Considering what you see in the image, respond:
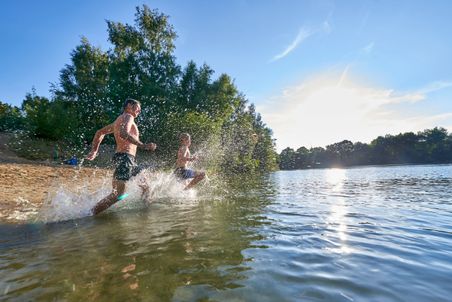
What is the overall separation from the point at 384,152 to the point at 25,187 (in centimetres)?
14263

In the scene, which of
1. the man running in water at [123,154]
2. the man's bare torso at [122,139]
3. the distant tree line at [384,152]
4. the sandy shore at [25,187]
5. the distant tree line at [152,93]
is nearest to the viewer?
→ the man running in water at [123,154]

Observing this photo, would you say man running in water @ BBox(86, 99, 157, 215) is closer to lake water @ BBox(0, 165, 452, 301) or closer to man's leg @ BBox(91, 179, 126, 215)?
man's leg @ BBox(91, 179, 126, 215)

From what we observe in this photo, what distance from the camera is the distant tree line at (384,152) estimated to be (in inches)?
4353

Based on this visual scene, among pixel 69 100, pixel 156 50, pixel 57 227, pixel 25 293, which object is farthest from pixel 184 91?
pixel 25 293

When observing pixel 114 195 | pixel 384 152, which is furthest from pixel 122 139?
pixel 384 152

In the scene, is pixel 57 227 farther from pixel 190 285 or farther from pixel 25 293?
pixel 190 285

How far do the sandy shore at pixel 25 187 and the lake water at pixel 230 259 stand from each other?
1.29m

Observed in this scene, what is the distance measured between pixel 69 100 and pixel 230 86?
23.1 meters

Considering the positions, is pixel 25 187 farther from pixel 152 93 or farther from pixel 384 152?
pixel 384 152

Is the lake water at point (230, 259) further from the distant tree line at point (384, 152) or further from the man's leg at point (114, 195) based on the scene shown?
the distant tree line at point (384, 152)

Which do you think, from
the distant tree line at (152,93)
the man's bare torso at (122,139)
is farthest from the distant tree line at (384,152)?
the man's bare torso at (122,139)

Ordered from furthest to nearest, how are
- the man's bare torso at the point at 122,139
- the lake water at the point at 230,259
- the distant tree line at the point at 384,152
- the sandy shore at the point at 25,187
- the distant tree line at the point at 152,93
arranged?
the distant tree line at the point at 384,152, the distant tree line at the point at 152,93, the sandy shore at the point at 25,187, the man's bare torso at the point at 122,139, the lake water at the point at 230,259

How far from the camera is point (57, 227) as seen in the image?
5.61m

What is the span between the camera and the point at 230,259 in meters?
3.43
